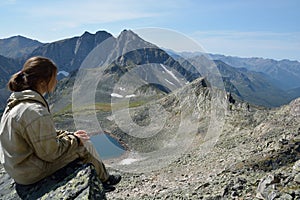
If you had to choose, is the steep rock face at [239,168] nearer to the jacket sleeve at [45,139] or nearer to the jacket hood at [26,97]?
the jacket sleeve at [45,139]

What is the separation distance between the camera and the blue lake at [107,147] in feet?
241

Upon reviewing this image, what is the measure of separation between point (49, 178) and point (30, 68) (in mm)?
2287

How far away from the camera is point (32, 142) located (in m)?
6.36

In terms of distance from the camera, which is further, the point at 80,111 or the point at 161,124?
the point at 80,111

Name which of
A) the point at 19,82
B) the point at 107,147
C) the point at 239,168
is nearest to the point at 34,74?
the point at 19,82

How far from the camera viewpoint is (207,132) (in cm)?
5641

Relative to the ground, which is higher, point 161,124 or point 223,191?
point 223,191

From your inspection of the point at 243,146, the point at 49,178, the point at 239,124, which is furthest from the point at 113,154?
the point at 49,178

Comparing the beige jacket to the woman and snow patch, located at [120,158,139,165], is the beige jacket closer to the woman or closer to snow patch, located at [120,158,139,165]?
the woman

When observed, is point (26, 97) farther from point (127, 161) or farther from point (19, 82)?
point (127, 161)

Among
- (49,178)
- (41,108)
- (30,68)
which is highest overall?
(30,68)

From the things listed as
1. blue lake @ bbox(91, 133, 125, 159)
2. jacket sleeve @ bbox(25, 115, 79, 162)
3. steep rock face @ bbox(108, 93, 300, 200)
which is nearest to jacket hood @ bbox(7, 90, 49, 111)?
jacket sleeve @ bbox(25, 115, 79, 162)

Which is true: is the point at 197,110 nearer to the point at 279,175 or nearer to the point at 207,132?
the point at 207,132

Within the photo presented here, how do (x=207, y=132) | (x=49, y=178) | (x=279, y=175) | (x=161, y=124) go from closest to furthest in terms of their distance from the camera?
(x=49, y=178) → (x=279, y=175) → (x=207, y=132) → (x=161, y=124)
